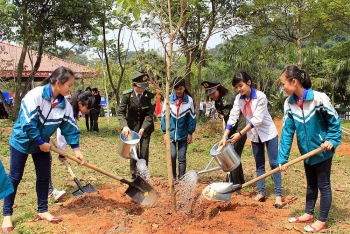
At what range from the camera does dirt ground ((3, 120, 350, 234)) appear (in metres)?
3.77

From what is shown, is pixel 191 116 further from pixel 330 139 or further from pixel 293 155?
pixel 293 155

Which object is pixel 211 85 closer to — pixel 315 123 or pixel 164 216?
pixel 315 123


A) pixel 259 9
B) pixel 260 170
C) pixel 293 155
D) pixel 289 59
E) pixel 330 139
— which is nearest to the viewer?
pixel 330 139

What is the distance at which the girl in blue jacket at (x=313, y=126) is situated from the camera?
3539 mm

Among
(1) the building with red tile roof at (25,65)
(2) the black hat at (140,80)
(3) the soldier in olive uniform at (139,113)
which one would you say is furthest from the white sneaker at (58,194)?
(1) the building with red tile roof at (25,65)

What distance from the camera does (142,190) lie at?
4418 millimetres

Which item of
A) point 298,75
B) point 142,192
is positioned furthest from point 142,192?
point 298,75

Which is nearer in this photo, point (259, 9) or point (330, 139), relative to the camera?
point (330, 139)

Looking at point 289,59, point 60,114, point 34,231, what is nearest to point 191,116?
point 60,114

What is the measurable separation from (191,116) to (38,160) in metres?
2.12

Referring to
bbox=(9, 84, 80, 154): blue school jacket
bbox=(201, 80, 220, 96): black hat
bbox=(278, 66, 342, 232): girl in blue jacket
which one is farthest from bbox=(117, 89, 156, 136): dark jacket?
bbox=(278, 66, 342, 232): girl in blue jacket

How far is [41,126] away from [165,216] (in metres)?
1.55

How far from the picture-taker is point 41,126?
149 inches

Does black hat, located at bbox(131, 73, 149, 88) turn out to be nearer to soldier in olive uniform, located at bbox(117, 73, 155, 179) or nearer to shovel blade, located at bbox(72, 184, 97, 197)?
soldier in olive uniform, located at bbox(117, 73, 155, 179)
